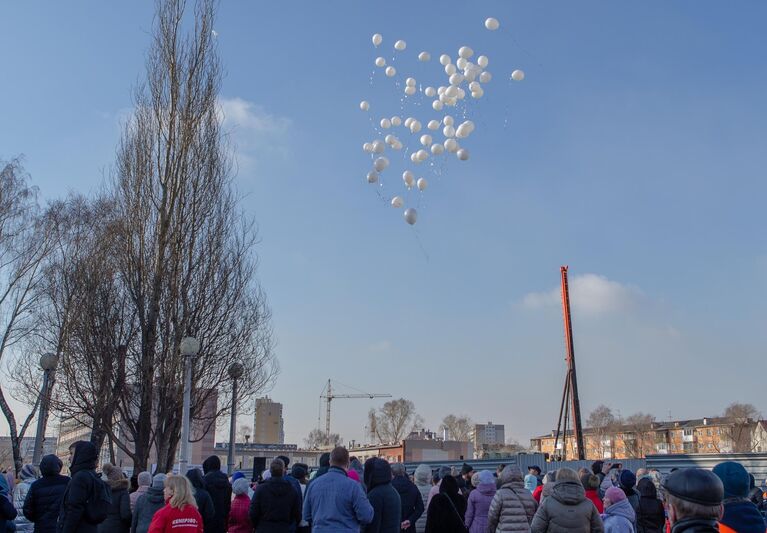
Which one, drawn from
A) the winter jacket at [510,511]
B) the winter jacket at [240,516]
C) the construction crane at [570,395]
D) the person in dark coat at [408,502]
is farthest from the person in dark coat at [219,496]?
the construction crane at [570,395]

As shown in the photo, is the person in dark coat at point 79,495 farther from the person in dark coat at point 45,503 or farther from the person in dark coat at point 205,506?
the person in dark coat at point 205,506

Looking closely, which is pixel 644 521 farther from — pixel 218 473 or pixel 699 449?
pixel 699 449

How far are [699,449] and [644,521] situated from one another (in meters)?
112

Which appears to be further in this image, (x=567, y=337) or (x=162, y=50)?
(x=567, y=337)

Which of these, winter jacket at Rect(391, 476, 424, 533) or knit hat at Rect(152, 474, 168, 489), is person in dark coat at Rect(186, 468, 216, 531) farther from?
winter jacket at Rect(391, 476, 424, 533)

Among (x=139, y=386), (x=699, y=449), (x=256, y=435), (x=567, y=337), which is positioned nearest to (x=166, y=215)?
(x=139, y=386)

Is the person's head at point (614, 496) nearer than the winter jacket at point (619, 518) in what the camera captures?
No

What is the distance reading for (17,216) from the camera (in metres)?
28.3

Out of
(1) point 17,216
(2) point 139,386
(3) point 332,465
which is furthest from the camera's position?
(1) point 17,216

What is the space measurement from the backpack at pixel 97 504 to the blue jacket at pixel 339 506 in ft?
7.74

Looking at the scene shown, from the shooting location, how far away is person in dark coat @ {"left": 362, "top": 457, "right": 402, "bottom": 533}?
8250 mm

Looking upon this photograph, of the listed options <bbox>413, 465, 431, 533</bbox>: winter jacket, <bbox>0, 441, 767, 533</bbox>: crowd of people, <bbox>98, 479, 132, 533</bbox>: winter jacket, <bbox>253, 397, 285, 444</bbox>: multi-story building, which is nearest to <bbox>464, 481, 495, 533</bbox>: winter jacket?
<bbox>0, 441, 767, 533</bbox>: crowd of people

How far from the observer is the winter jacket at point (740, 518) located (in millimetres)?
3523

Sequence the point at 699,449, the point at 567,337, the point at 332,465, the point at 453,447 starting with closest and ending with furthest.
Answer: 1. the point at 332,465
2. the point at 567,337
3. the point at 453,447
4. the point at 699,449
